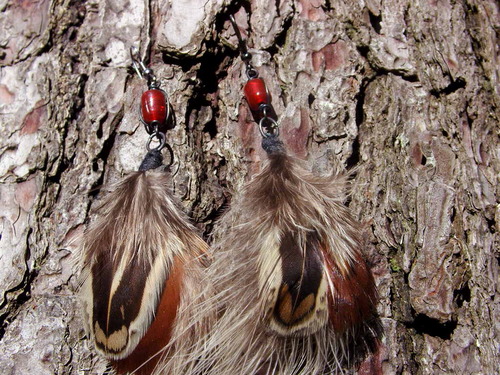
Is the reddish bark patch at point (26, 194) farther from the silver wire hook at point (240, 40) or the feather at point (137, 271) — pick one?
the silver wire hook at point (240, 40)

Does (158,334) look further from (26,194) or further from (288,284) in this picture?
(26,194)

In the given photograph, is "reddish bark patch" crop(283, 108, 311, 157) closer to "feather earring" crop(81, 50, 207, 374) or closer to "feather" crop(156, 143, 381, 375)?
Answer: "feather" crop(156, 143, 381, 375)

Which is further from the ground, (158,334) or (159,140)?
(159,140)

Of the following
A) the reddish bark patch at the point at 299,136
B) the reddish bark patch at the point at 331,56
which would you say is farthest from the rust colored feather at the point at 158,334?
the reddish bark patch at the point at 331,56

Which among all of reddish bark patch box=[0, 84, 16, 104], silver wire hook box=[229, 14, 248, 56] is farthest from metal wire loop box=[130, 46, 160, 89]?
A: reddish bark patch box=[0, 84, 16, 104]

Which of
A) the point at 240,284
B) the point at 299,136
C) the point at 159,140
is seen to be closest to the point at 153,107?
the point at 159,140
